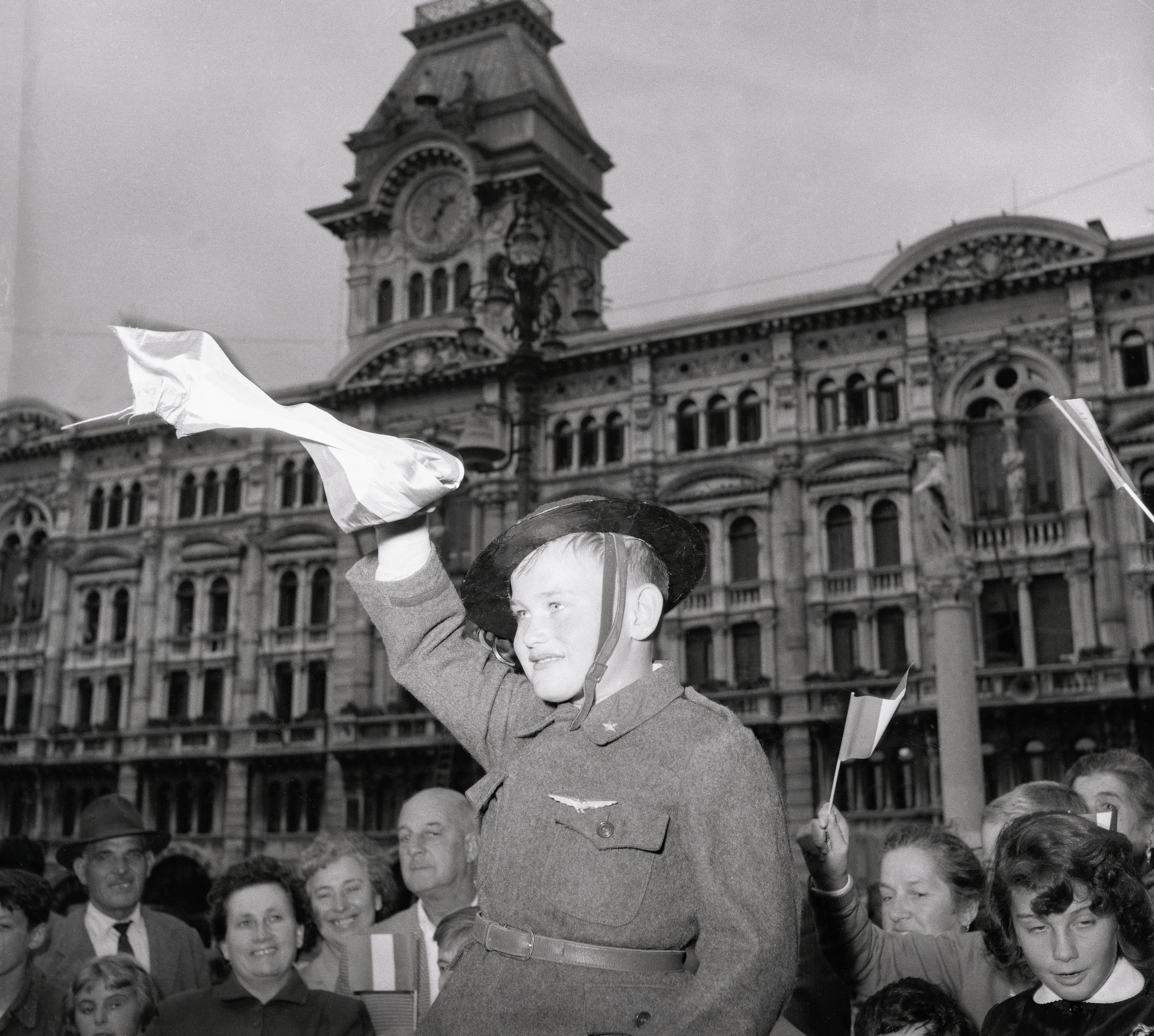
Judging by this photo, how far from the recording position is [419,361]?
23594 millimetres

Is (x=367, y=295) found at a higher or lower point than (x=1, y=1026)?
higher

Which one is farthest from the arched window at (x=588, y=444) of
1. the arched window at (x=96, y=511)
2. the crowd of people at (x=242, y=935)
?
the crowd of people at (x=242, y=935)

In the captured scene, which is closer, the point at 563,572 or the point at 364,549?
the point at 563,572

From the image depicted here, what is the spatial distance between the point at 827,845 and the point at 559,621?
1105 mm

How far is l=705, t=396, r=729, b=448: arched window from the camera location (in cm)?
2156

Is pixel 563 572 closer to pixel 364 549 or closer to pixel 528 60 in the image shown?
pixel 364 549

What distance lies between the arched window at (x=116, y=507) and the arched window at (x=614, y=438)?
33.0ft

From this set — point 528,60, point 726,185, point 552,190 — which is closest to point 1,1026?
point 726,185

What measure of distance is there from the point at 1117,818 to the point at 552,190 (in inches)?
873

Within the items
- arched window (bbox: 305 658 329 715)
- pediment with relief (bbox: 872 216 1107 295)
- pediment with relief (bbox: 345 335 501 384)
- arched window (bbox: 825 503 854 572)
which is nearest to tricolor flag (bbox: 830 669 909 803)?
arched window (bbox: 825 503 854 572)

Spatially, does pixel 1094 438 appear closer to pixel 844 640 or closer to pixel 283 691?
pixel 844 640

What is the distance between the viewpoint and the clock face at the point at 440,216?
25047mm

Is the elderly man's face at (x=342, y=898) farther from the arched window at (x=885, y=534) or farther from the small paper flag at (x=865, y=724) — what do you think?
the arched window at (x=885, y=534)

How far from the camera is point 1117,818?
12.0 ft
